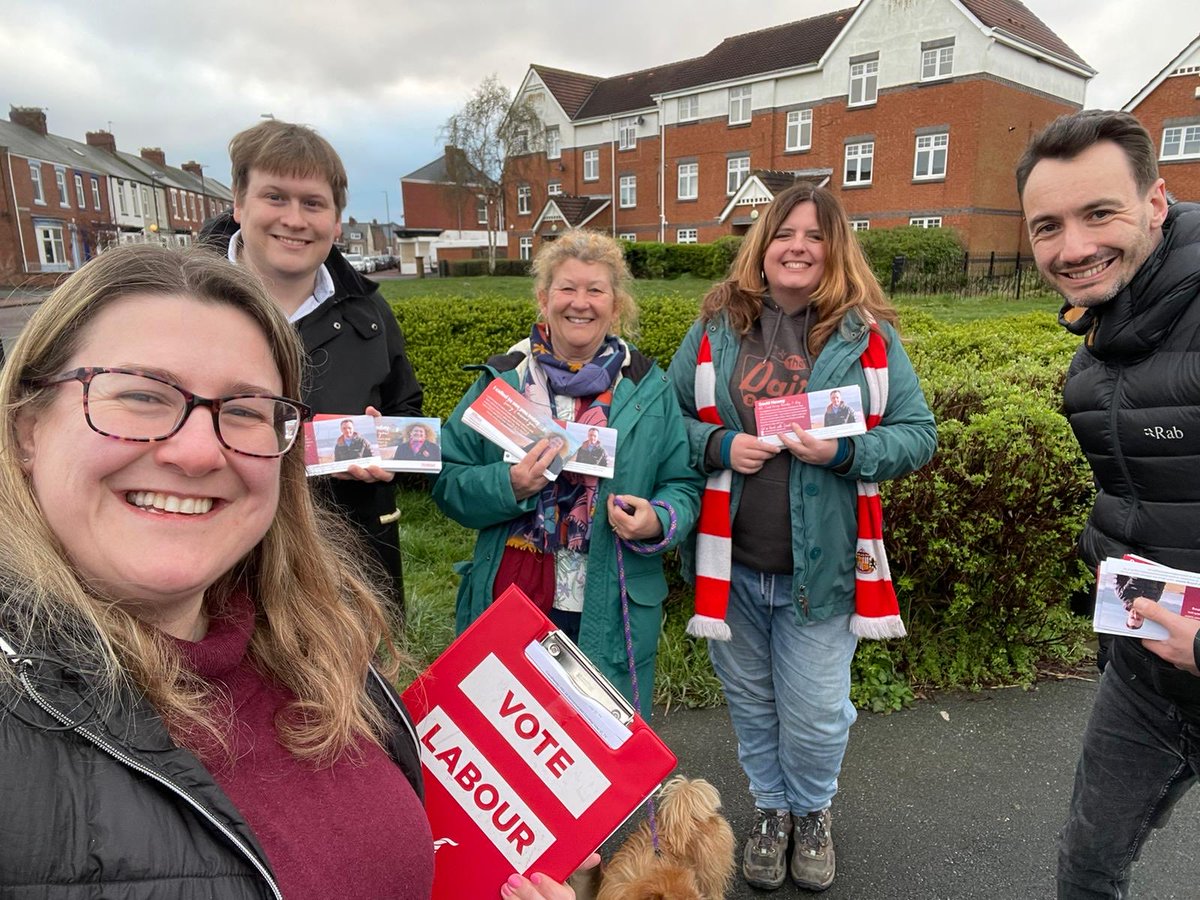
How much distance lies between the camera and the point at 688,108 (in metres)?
39.5

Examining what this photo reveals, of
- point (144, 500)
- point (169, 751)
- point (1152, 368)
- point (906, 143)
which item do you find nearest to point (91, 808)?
point (169, 751)

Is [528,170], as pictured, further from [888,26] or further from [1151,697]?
[1151,697]

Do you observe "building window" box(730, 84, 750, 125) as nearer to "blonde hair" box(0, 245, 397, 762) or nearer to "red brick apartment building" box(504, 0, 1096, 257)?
"red brick apartment building" box(504, 0, 1096, 257)

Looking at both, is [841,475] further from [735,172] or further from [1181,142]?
[735,172]

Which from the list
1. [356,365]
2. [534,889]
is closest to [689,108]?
[356,365]

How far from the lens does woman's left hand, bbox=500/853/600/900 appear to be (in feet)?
5.14

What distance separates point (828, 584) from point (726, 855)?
971 millimetres

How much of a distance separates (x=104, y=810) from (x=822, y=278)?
2545 millimetres

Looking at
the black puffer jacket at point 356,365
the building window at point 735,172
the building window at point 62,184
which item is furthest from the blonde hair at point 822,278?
the building window at point 62,184

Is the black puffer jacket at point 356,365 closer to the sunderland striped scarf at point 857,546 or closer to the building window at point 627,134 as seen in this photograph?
the sunderland striped scarf at point 857,546

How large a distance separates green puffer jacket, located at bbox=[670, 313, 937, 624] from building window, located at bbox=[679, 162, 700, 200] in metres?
39.7

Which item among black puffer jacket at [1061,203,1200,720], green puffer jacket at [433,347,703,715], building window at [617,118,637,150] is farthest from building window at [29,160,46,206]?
black puffer jacket at [1061,203,1200,720]

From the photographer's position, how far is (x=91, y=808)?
96cm

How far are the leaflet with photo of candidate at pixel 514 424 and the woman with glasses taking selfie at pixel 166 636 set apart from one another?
112 cm
